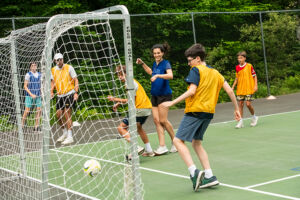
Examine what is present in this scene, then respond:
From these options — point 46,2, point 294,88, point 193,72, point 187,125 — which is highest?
point 46,2

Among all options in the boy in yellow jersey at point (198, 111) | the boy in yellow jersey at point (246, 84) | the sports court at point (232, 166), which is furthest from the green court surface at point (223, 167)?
A: the boy in yellow jersey at point (246, 84)

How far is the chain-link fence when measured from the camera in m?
17.3

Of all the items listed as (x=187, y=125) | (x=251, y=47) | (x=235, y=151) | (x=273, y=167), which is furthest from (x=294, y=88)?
(x=187, y=125)

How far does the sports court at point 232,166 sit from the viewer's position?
21.9 ft

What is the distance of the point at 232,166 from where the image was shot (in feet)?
26.7

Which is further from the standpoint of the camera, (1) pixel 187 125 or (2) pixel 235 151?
(2) pixel 235 151

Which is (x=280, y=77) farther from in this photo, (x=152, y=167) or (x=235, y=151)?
(x=152, y=167)

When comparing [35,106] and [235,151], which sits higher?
[35,106]

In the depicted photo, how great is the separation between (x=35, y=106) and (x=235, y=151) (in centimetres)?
389

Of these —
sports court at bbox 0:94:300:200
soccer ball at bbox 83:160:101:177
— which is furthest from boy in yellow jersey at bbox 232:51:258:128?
soccer ball at bbox 83:160:101:177

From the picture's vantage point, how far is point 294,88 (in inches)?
834

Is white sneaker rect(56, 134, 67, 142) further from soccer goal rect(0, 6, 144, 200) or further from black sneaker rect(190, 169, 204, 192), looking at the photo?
black sneaker rect(190, 169, 204, 192)

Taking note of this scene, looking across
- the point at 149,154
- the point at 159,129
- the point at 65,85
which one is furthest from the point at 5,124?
the point at 159,129

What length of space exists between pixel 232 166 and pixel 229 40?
1261cm
